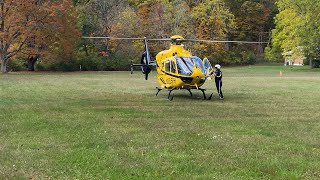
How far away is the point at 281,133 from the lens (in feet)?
36.5

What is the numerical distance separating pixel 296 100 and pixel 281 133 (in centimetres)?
907

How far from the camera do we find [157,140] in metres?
10.0

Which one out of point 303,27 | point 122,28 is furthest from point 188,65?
point 122,28

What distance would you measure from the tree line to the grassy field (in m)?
29.5

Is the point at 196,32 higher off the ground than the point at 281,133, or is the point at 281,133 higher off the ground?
the point at 196,32

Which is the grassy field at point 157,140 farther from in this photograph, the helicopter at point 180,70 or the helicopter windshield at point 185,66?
the helicopter windshield at point 185,66

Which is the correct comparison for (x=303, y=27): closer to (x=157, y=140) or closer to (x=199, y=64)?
(x=199, y=64)

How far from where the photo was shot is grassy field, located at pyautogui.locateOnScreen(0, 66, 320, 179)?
738 centimetres

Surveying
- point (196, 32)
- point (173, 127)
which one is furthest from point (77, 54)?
point (173, 127)

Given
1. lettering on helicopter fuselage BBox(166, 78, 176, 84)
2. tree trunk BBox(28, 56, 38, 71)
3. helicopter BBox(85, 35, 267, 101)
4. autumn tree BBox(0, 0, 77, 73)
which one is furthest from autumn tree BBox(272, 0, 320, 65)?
lettering on helicopter fuselage BBox(166, 78, 176, 84)

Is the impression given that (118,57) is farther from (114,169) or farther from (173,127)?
(114,169)

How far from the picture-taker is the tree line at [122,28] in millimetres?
44938

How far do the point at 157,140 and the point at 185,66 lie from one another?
400 inches

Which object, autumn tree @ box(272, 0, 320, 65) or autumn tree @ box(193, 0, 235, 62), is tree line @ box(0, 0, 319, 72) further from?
autumn tree @ box(272, 0, 320, 65)
